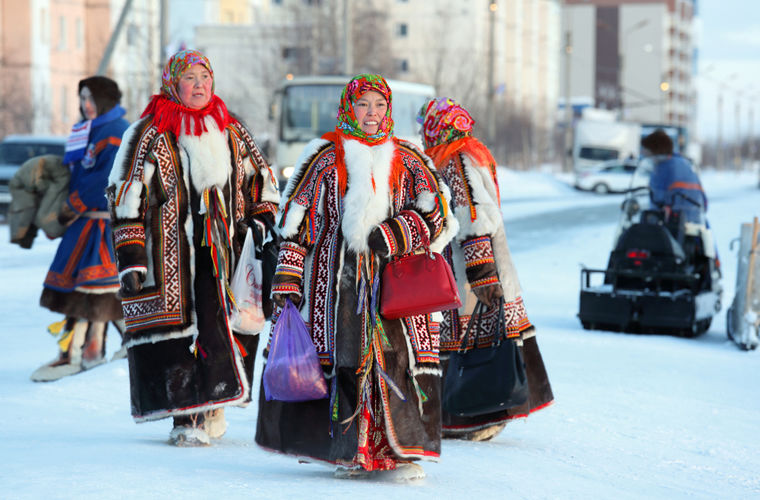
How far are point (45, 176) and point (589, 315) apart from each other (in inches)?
197

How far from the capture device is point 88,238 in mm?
7605

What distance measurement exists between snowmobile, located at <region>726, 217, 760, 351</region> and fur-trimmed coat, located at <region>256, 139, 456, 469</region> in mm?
5583

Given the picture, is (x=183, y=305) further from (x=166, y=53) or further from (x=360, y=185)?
(x=166, y=53)

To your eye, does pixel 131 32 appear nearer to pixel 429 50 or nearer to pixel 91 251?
pixel 429 50

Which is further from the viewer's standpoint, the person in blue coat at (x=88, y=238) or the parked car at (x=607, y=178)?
the parked car at (x=607, y=178)

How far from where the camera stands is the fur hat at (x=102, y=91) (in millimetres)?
7582

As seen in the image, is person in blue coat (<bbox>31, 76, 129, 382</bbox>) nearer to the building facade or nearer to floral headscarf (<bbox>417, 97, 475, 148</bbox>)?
floral headscarf (<bbox>417, 97, 475, 148</bbox>)

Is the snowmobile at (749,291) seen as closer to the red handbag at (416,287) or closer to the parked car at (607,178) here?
the red handbag at (416,287)

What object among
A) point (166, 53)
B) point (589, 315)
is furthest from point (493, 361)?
point (166, 53)

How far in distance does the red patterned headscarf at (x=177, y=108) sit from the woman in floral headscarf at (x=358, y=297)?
978 mm

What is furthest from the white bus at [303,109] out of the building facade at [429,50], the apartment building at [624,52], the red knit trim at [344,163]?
the apartment building at [624,52]

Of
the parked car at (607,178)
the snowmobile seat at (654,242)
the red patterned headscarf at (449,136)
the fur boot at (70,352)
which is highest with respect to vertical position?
the red patterned headscarf at (449,136)

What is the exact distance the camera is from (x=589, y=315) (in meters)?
10.8

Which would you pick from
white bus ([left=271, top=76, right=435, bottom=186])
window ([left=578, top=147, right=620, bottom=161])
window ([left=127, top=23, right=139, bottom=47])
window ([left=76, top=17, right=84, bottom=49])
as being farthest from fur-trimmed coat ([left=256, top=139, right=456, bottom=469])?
window ([left=76, top=17, right=84, bottom=49])
